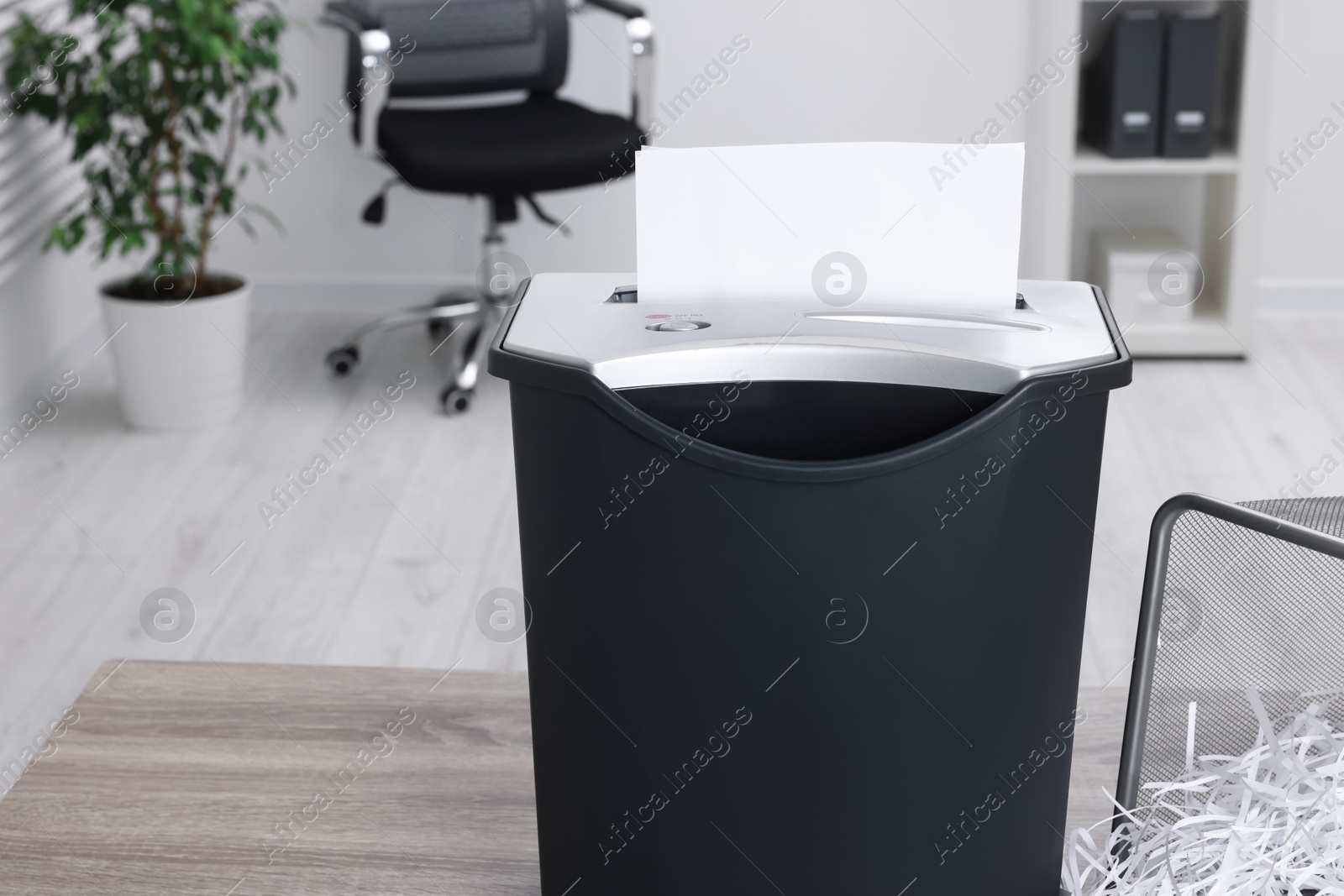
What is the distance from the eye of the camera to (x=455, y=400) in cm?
298

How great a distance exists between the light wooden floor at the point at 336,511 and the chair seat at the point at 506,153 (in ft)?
1.57

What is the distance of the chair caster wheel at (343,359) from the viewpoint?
312cm

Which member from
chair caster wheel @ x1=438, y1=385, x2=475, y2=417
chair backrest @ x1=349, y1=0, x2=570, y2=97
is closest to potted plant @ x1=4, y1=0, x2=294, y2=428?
chair backrest @ x1=349, y1=0, x2=570, y2=97

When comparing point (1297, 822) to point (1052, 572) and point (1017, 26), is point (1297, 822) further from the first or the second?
point (1017, 26)

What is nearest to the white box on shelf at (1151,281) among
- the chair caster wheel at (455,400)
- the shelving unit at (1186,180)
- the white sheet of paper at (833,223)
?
the shelving unit at (1186,180)

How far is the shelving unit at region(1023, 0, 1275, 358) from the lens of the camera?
3035mm

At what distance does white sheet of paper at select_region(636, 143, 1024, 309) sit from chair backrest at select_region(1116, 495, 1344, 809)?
149 millimetres

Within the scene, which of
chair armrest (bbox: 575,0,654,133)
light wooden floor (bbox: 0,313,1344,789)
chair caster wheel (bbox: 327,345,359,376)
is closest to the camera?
light wooden floor (bbox: 0,313,1344,789)

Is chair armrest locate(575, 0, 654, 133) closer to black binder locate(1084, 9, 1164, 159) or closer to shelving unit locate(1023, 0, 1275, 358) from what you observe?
shelving unit locate(1023, 0, 1275, 358)

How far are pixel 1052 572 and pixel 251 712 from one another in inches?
19.7

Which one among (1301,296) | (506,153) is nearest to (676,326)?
(506,153)

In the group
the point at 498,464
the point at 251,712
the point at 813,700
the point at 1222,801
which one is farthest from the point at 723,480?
the point at 498,464

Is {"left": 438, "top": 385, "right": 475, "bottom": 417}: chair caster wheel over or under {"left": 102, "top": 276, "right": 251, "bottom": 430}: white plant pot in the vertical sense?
under

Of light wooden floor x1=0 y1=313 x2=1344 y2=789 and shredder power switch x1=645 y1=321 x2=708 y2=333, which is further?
light wooden floor x1=0 y1=313 x2=1344 y2=789
